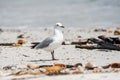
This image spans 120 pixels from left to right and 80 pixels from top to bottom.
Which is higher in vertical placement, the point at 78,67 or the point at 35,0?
the point at 35,0

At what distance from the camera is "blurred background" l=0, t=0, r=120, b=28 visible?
22578 millimetres

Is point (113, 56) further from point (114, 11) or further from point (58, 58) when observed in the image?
point (114, 11)

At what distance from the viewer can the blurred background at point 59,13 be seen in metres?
22.6

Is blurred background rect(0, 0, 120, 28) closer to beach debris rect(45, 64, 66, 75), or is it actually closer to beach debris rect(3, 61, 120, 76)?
beach debris rect(3, 61, 120, 76)

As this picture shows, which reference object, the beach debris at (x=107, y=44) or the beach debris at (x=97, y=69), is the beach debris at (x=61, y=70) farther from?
the beach debris at (x=107, y=44)

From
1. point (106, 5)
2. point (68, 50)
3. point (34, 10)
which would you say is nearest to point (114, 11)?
point (106, 5)

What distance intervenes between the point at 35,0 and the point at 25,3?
4.23 feet

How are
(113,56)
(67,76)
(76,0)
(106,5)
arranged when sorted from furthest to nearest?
(76,0)
(106,5)
(113,56)
(67,76)

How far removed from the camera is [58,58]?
11.6 meters

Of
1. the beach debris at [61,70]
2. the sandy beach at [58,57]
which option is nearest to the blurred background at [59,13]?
the sandy beach at [58,57]

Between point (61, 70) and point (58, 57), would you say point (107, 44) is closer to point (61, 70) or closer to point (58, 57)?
point (58, 57)

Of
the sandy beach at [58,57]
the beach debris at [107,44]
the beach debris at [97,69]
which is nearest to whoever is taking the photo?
the sandy beach at [58,57]

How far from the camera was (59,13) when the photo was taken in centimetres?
2525

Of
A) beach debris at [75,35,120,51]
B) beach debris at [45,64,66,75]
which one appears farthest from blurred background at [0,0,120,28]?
beach debris at [45,64,66,75]
